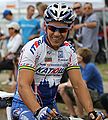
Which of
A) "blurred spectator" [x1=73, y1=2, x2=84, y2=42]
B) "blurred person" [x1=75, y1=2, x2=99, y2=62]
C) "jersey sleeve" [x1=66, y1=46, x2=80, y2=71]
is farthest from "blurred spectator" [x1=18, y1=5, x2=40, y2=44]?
"jersey sleeve" [x1=66, y1=46, x2=80, y2=71]

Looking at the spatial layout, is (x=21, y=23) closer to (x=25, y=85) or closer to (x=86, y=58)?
(x=86, y=58)

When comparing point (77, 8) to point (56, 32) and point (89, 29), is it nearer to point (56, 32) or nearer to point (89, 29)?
point (89, 29)

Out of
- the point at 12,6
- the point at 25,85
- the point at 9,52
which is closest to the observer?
the point at 25,85

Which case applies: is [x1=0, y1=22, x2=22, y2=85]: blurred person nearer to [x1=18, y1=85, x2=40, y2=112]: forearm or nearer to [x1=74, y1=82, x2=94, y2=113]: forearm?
[x1=74, y1=82, x2=94, y2=113]: forearm

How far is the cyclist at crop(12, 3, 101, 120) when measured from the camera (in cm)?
436

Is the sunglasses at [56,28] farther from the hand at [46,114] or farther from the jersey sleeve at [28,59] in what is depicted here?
the hand at [46,114]

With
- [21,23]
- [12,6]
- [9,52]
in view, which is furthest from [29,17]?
[12,6]

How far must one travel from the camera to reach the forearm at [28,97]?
415 cm

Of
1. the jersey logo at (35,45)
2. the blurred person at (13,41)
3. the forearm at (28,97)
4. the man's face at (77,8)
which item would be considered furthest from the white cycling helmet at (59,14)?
the blurred person at (13,41)

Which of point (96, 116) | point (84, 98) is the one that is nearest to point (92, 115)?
point (96, 116)

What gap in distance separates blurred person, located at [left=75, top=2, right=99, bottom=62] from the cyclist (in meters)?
5.85

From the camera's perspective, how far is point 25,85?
4.30 metres

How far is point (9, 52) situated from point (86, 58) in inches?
144

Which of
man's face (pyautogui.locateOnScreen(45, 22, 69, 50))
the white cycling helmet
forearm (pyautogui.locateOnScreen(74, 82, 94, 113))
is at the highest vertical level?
the white cycling helmet
